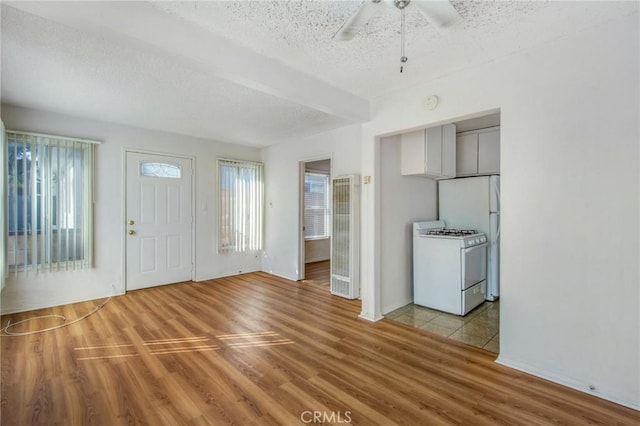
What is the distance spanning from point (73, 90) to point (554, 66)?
4.52 m

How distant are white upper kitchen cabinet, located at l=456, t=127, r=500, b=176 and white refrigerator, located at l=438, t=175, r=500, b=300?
0.22 meters

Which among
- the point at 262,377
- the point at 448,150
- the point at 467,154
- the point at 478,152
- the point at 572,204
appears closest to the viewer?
the point at 572,204

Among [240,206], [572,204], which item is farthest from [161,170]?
[572,204]

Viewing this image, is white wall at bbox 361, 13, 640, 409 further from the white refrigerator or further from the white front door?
the white front door

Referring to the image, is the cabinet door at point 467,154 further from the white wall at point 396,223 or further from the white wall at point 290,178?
the white wall at point 290,178

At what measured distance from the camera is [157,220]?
4859 millimetres

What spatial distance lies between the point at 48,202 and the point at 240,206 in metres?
2.77

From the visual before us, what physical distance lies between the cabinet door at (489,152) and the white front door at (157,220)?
15.6 feet

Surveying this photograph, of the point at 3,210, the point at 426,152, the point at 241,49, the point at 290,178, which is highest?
the point at 241,49

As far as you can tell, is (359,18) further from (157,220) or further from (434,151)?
(157,220)

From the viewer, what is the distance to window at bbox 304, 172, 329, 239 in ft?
23.2

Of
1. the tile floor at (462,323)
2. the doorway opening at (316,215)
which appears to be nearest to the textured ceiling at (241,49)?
the tile floor at (462,323)

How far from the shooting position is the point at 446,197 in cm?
459

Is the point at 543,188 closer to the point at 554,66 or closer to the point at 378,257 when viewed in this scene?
the point at 554,66
